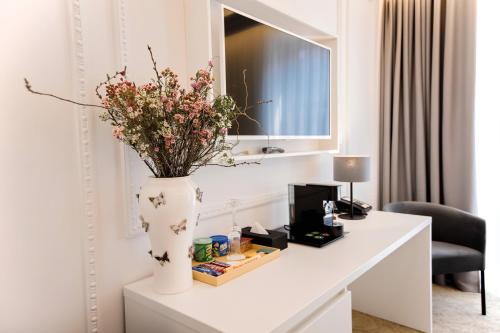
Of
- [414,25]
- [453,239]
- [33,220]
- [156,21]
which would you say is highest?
[414,25]

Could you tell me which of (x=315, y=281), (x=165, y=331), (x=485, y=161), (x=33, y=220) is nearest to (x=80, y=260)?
(x=33, y=220)

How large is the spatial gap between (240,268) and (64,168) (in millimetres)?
678

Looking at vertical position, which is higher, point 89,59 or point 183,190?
point 89,59

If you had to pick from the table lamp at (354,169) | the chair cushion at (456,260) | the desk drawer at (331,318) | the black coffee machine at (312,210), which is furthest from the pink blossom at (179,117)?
the chair cushion at (456,260)

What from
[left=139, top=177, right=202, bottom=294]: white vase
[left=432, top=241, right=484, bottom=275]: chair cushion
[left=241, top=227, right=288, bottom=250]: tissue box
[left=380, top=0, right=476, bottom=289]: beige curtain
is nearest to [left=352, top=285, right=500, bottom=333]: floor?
[left=380, top=0, right=476, bottom=289]: beige curtain

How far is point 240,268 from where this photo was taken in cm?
127

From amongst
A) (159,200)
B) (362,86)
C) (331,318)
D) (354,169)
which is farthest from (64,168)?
(362,86)

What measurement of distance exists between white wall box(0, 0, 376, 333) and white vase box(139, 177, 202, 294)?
0.20 metres

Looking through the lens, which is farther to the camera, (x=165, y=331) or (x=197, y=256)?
(x=197, y=256)

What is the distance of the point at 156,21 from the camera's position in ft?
4.35

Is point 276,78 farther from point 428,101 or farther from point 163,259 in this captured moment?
point 428,101

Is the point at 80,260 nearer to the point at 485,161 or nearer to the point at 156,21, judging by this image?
the point at 156,21

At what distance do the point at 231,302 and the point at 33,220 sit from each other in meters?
0.63

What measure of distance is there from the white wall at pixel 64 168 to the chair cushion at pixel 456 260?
1.83 m
